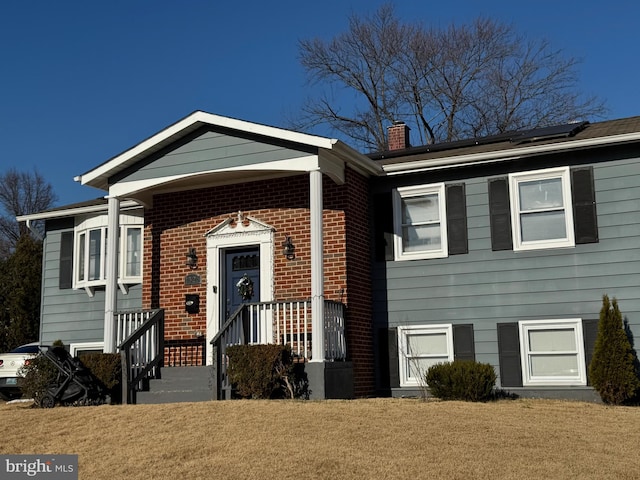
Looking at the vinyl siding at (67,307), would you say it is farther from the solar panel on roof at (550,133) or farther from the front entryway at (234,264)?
the solar panel on roof at (550,133)

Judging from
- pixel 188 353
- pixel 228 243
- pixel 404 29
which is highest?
pixel 404 29

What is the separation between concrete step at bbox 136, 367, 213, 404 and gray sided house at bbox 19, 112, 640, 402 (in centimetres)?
29

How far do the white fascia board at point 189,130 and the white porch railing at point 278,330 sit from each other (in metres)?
2.52

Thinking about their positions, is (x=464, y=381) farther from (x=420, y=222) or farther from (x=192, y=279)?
(x=192, y=279)

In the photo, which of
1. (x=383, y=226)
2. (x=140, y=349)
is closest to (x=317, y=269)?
(x=383, y=226)

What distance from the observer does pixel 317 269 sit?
12.0 meters

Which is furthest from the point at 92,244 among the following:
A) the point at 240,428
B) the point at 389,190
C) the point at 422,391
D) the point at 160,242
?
the point at 240,428

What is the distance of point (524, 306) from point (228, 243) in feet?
16.8

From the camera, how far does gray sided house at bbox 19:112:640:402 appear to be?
12.3 meters

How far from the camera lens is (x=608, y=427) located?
9.33m

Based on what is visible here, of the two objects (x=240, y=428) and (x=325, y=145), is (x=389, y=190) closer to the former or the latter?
(x=325, y=145)

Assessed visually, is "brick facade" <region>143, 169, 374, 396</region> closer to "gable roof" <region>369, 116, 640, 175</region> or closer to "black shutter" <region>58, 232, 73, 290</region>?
"gable roof" <region>369, 116, 640, 175</region>

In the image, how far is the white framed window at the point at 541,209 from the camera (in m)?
12.6

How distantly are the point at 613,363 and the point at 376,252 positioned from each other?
4322 mm
